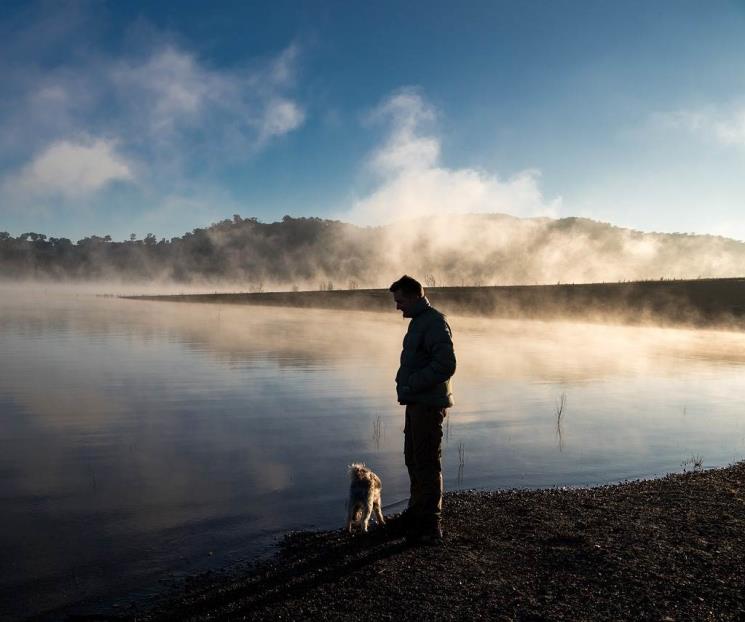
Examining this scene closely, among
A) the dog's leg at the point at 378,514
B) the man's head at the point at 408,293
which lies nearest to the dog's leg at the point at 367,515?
the dog's leg at the point at 378,514

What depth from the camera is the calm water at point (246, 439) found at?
7.34 metres

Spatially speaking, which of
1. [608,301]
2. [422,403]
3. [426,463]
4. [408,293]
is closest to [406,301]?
[408,293]

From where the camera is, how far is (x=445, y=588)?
5750 mm

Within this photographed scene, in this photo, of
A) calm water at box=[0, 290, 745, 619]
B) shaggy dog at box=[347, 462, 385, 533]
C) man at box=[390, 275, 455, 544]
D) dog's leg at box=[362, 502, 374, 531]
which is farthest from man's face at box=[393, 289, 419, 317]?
calm water at box=[0, 290, 745, 619]

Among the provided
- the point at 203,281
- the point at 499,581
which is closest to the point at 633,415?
the point at 499,581

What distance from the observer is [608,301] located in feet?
175

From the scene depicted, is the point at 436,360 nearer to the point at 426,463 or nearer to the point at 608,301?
the point at 426,463

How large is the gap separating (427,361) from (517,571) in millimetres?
2212

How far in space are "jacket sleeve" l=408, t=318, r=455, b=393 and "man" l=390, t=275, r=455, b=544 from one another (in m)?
0.01

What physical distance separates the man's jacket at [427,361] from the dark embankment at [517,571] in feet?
5.17

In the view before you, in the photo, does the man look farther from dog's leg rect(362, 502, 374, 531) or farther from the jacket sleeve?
dog's leg rect(362, 502, 374, 531)

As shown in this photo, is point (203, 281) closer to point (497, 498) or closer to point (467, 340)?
point (467, 340)

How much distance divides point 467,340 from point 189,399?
21163 mm

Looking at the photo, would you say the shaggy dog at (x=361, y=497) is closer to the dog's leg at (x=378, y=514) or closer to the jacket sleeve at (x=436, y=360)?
the dog's leg at (x=378, y=514)
